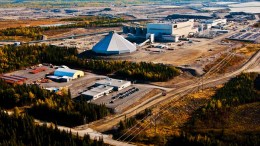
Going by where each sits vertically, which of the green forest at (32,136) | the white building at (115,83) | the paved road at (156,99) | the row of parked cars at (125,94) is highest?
the white building at (115,83)

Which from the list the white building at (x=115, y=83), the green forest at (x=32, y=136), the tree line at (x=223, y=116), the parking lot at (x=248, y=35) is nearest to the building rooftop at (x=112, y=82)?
the white building at (x=115, y=83)

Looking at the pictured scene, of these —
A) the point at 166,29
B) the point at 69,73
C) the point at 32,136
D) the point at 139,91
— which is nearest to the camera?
the point at 32,136

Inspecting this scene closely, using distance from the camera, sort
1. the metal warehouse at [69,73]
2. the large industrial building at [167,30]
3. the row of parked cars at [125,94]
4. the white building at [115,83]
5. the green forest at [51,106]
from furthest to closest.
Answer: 1. the large industrial building at [167,30]
2. the metal warehouse at [69,73]
3. the white building at [115,83]
4. the row of parked cars at [125,94]
5. the green forest at [51,106]

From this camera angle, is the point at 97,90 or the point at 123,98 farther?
the point at 97,90

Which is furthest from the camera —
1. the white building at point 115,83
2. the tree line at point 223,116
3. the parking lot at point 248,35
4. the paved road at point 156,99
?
the parking lot at point 248,35

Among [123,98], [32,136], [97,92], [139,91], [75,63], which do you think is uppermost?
[75,63]

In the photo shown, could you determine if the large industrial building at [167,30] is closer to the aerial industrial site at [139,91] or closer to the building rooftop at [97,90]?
the aerial industrial site at [139,91]

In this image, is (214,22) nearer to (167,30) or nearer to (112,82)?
(167,30)

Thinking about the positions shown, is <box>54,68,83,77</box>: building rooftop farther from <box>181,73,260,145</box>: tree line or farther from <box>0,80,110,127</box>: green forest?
<box>181,73,260,145</box>: tree line

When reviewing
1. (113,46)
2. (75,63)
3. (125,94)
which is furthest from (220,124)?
(113,46)
